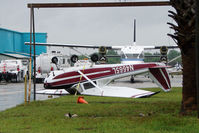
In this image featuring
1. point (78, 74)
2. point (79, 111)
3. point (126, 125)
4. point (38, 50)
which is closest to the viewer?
point (126, 125)

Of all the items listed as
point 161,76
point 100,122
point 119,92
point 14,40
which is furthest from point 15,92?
point 14,40

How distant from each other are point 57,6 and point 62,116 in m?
6.27

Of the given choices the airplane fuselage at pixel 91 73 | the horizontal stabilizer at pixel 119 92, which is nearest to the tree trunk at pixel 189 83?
the horizontal stabilizer at pixel 119 92

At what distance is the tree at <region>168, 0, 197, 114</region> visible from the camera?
11391 millimetres

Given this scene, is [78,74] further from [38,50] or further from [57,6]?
[38,50]

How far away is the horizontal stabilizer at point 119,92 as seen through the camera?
19967 mm

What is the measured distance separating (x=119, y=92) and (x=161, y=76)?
4173 mm

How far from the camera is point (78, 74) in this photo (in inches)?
915

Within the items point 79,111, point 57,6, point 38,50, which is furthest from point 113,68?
point 38,50

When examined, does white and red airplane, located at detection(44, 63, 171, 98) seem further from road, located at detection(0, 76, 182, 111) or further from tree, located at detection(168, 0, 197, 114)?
tree, located at detection(168, 0, 197, 114)

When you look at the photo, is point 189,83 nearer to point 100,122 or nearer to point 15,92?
point 100,122

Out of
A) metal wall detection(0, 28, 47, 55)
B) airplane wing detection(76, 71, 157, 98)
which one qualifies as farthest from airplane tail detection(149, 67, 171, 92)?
metal wall detection(0, 28, 47, 55)

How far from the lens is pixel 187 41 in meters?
11.6

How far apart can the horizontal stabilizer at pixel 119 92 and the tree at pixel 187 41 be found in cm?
777
